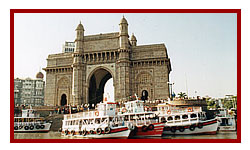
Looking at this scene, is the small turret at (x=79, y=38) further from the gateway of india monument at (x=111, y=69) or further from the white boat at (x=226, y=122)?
the white boat at (x=226, y=122)

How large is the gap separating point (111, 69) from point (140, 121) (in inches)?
865

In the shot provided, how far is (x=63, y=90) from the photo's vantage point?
47188mm

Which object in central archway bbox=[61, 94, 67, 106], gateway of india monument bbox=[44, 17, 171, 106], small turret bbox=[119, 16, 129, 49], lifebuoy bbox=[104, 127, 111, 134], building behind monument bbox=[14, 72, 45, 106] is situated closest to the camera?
lifebuoy bbox=[104, 127, 111, 134]

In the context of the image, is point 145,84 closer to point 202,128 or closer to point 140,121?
point 202,128

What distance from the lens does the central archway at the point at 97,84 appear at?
4724cm

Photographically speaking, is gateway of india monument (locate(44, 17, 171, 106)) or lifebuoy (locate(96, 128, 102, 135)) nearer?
lifebuoy (locate(96, 128, 102, 135))

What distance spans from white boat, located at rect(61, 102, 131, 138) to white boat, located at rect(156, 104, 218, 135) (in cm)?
526

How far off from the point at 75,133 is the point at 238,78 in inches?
629

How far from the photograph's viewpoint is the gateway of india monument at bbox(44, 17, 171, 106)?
4206cm

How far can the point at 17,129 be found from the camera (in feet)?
95.0

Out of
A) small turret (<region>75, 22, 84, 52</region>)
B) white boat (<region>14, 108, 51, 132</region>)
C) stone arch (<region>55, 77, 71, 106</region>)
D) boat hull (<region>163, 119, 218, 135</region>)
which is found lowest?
white boat (<region>14, 108, 51, 132</region>)

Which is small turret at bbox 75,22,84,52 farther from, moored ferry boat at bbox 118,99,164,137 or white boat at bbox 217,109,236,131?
white boat at bbox 217,109,236,131

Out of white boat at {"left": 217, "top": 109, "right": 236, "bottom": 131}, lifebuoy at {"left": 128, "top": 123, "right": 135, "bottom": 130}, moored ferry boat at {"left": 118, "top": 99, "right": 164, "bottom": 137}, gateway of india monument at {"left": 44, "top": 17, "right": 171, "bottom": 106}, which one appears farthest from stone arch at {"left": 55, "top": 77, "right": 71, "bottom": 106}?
white boat at {"left": 217, "top": 109, "right": 236, "bottom": 131}

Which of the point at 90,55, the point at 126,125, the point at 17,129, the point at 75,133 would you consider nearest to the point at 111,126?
the point at 126,125
